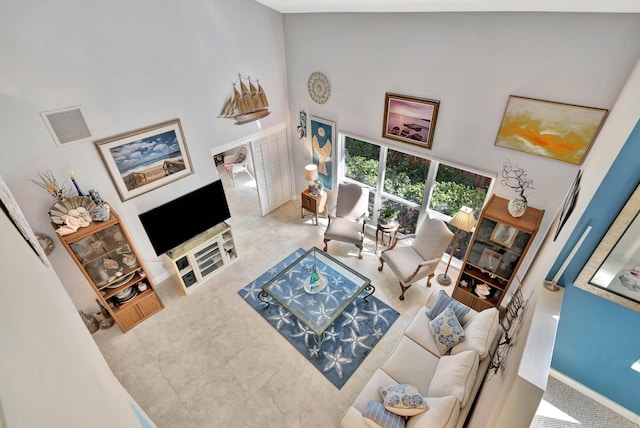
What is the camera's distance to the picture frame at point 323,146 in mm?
5215

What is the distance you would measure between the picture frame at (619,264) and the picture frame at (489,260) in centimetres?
162

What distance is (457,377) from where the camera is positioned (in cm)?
280

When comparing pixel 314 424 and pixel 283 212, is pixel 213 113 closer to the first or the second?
pixel 283 212

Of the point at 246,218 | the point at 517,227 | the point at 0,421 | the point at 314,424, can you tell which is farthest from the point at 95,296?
the point at 517,227

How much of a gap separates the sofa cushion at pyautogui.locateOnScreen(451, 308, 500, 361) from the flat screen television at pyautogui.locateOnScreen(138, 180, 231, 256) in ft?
11.9

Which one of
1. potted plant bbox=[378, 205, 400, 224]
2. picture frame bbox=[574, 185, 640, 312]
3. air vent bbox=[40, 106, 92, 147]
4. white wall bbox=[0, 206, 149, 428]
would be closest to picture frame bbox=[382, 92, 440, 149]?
potted plant bbox=[378, 205, 400, 224]

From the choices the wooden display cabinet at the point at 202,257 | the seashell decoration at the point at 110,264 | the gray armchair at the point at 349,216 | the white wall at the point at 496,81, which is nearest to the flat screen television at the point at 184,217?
the wooden display cabinet at the point at 202,257

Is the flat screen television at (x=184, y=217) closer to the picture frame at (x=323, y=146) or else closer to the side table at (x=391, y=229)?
the picture frame at (x=323, y=146)

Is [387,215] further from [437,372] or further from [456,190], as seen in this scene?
[437,372]

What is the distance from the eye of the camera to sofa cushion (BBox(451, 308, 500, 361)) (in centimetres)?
300

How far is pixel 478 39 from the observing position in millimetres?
3354

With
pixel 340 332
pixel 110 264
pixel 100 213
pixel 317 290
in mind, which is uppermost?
pixel 100 213

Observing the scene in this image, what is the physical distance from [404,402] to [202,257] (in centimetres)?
340

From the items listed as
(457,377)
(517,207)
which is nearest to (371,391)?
(457,377)
